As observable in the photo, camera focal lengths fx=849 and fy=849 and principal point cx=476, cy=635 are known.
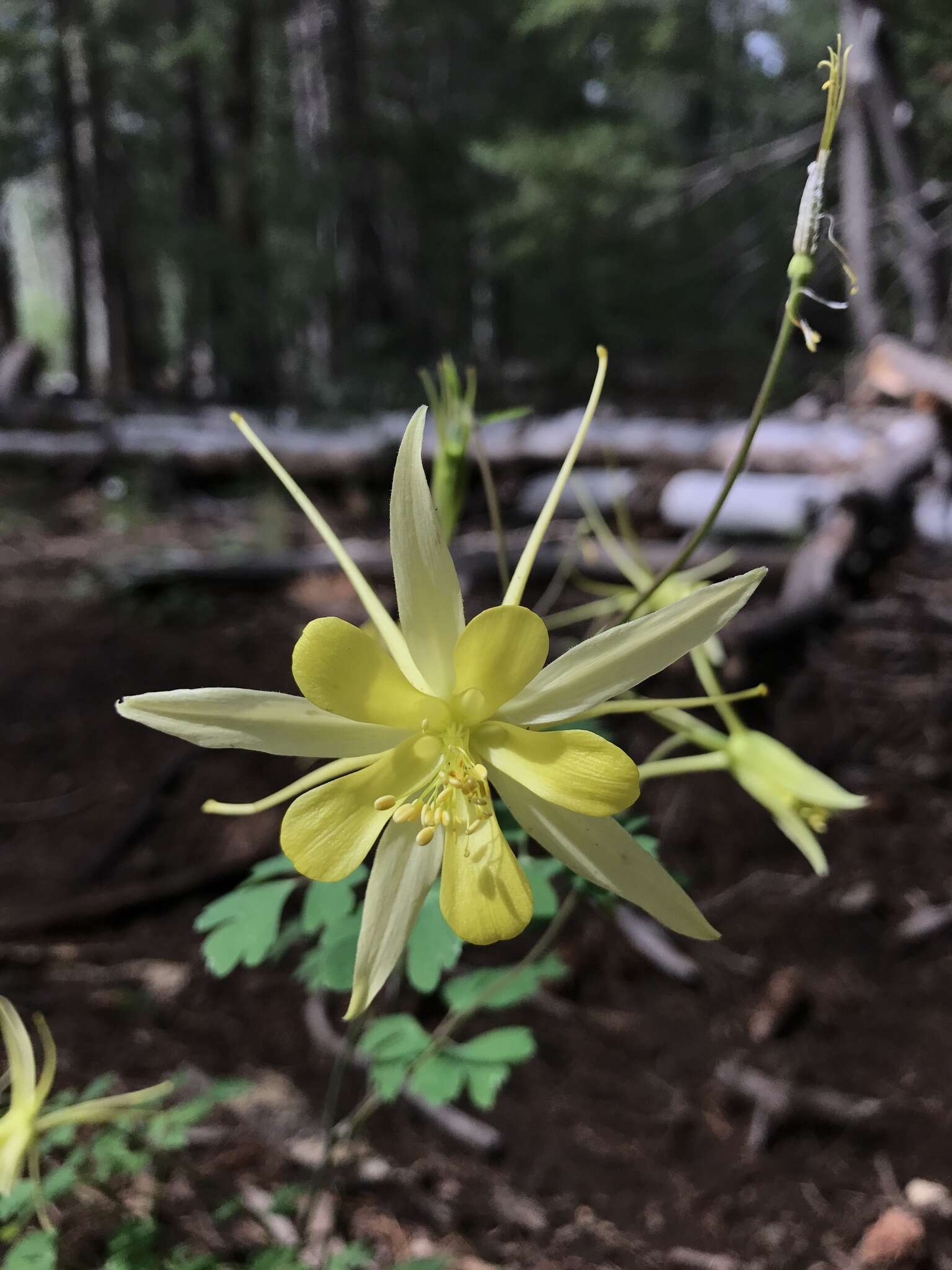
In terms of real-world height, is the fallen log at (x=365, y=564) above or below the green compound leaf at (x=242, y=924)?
below

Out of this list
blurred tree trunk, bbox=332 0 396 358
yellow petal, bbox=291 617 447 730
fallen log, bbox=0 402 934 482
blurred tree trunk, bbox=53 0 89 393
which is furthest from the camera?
blurred tree trunk, bbox=332 0 396 358

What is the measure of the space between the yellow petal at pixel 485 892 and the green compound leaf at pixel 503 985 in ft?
1.94

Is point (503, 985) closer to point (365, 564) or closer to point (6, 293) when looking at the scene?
point (365, 564)

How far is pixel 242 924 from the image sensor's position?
1.26 meters

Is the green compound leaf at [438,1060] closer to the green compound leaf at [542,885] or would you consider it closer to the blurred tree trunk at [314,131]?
the green compound leaf at [542,885]

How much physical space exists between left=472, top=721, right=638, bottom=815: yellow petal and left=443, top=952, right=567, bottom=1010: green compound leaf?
26.4 inches

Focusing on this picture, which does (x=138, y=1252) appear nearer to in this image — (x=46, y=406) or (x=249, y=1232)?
(x=249, y=1232)

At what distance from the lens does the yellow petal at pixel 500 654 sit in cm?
86

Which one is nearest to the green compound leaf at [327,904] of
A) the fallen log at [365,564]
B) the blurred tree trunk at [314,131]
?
the fallen log at [365,564]

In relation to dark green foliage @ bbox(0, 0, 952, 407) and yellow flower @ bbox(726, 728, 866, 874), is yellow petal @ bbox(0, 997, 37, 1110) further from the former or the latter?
dark green foliage @ bbox(0, 0, 952, 407)

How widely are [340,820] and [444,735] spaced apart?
0.15m

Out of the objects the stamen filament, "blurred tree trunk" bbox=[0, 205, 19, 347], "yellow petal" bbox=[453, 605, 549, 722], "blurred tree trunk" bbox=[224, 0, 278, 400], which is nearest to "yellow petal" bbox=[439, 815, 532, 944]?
"yellow petal" bbox=[453, 605, 549, 722]

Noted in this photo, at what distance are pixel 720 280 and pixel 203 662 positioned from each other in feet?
47.1

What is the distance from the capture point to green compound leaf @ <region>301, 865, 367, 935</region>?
1.20m
